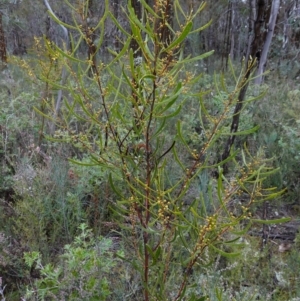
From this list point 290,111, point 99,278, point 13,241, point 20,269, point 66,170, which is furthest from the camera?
point 290,111

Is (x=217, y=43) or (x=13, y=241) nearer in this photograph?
(x=13, y=241)

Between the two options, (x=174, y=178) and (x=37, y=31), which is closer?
(x=174, y=178)

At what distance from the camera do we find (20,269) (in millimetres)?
2324

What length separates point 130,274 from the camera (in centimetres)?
221

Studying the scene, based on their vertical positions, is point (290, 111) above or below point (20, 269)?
above

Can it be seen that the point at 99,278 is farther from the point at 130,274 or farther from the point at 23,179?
the point at 23,179

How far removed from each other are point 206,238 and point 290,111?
3.03 m

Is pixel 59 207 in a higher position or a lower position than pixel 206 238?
lower

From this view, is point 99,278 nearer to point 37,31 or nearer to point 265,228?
point 265,228

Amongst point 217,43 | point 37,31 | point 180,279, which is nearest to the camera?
point 180,279

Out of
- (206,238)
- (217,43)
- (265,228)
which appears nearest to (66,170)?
(265,228)

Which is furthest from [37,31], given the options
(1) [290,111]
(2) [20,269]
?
(2) [20,269]

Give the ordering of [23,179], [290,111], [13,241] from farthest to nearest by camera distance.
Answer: [290,111]
[23,179]
[13,241]

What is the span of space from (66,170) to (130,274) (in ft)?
3.85
